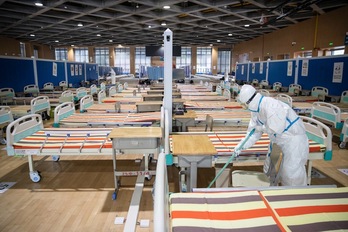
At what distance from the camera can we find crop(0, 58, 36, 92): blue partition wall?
7555 mm

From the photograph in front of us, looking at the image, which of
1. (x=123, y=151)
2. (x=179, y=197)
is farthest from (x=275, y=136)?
A: (x=123, y=151)

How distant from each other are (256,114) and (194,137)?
76cm

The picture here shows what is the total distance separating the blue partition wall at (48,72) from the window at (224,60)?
20227mm

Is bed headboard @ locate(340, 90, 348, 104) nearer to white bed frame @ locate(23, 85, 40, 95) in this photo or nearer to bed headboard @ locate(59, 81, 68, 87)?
white bed frame @ locate(23, 85, 40, 95)

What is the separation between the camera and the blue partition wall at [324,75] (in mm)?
6730

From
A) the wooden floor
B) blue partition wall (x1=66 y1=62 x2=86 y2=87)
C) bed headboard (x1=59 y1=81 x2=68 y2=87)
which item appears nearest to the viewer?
the wooden floor

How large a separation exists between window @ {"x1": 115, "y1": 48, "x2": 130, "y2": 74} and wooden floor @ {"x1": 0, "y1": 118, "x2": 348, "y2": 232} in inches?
957

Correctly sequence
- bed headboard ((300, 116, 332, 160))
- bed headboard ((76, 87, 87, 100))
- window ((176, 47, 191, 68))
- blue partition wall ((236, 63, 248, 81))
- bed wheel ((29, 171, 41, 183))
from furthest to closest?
window ((176, 47, 191, 68))
blue partition wall ((236, 63, 248, 81))
bed headboard ((76, 87, 87, 100))
bed wheel ((29, 171, 41, 183))
bed headboard ((300, 116, 332, 160))

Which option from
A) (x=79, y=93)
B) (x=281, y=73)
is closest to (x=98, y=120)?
(x=79, y=93)

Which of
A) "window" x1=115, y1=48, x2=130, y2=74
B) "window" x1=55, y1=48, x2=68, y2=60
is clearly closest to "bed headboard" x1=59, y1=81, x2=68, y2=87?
"window" x1=115, y1=48, x2=130, y2=74

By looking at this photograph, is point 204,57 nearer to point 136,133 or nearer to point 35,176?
point 35,176

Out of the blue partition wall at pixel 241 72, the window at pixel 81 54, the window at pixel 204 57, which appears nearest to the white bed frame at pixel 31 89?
the blue partition wall at pixel 241 72

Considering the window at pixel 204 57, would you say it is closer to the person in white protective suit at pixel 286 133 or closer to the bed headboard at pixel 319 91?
the bed headboard at pixel 319 91

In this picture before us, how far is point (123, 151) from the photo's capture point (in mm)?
3215
